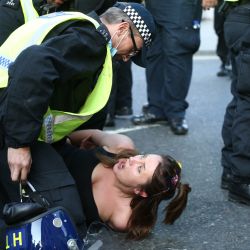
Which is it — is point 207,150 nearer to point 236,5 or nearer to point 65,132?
point 236,5

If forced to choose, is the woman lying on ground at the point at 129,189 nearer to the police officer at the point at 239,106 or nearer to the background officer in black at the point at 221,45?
the police officer at the point at 239,106

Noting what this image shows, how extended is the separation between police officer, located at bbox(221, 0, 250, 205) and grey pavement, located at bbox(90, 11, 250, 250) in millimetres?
133

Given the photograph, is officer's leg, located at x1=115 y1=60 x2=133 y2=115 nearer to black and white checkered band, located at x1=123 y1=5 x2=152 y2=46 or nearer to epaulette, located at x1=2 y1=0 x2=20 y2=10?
epaulette, located at x1=2 y1=0 x2=20 y2=10

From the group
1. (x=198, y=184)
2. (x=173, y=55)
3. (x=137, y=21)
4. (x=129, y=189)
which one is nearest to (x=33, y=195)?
(x=129, y=189)

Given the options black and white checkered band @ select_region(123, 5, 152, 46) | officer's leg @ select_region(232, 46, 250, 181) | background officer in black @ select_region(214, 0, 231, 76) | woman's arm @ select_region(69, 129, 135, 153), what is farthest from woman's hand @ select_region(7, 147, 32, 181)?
background officer in black @ select_region(214, 0, 231, 76)

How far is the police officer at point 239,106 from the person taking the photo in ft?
10.6

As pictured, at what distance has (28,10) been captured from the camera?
3201 mm

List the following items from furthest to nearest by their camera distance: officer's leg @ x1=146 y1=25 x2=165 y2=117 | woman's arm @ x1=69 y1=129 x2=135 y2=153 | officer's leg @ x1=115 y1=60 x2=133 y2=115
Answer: officer's leg @ x1=115 y1=60 x2=133 y2=115 < officer's leg @ x1=146 y1=25 x2=165 y2=117 < woman's arm @ x1=69 y1=129 x2=135 y2=153

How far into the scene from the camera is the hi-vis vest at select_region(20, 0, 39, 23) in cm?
319

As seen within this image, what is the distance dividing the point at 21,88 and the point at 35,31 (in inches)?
15.0

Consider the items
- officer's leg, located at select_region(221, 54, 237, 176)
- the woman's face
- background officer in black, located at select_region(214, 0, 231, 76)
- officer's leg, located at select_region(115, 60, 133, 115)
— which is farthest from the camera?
background officer in black, located at select_region(214, 0, 231, 76)

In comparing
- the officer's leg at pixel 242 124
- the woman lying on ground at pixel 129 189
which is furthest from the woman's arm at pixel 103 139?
the officer's leg at pixel 242 124

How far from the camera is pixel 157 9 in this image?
4.54 metres

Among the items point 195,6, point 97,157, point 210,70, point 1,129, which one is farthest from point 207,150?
point 210,70
